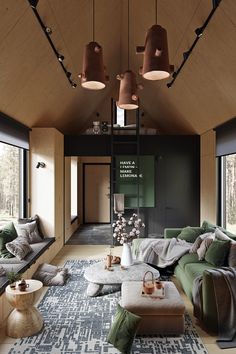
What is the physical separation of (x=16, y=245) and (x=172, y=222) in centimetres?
396

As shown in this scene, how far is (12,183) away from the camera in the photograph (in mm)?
5832

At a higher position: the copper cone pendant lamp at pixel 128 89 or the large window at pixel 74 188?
the copper cone pendant lamp at pixel 128 89

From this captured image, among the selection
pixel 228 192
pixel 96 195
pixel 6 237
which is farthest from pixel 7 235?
pixel 96 195

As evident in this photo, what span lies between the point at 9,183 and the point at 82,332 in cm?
328

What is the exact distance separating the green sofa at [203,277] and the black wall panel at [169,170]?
5.07 feet

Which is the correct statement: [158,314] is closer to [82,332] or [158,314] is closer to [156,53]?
[82,332]

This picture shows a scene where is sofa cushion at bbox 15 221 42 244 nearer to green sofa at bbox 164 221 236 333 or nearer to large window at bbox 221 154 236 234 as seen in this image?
green sofa at bbox 164 221 236 333

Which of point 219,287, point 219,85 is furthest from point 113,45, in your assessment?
point 219,287

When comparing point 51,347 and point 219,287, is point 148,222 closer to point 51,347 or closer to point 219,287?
point 219,287

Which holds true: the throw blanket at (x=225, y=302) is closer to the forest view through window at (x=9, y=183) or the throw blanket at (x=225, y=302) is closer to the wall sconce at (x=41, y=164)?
the forest view through window at (x=9, y=183)

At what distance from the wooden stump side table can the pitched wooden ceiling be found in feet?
8.44

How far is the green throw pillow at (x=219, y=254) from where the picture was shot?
4.06 meters

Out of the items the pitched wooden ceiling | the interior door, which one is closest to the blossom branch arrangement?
the pitched wooden ceiling

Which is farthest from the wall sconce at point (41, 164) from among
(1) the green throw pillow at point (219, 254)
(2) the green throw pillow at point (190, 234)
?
(1) the green throw pillow at point (219, 254)
